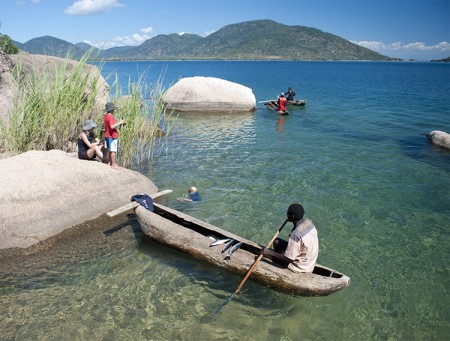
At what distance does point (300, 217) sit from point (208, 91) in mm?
22307

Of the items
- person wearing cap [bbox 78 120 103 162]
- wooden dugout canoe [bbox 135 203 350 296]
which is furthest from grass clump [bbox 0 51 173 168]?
wooden dugout canoe [bbox 135 203 350 296]

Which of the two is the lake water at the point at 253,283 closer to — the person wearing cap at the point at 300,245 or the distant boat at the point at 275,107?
the person wearing cap at the point at 300,245

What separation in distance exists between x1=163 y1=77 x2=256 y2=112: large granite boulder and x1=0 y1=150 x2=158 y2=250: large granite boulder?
1751 centimetres

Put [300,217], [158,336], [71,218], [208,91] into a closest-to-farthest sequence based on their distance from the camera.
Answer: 1. [158,336]
2. [300,217]
3. [71,218]
4. [208,91]

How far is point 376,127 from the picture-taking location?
76.5 ft

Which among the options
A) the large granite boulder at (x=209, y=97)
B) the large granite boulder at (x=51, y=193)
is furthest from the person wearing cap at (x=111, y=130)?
the large granite boulder at (x=209, y=97)

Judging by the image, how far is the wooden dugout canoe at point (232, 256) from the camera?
6195mm

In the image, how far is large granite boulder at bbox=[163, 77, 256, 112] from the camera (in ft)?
88.6

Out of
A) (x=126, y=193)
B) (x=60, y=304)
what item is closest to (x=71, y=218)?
(x=126, y=193)

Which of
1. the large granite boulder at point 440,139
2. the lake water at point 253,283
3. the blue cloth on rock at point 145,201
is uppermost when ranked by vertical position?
the large granite boulder at point 440,139

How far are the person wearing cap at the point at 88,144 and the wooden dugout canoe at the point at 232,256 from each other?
288 cm

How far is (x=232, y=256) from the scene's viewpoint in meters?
7.00

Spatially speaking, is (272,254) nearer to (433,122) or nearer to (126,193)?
(126,193)

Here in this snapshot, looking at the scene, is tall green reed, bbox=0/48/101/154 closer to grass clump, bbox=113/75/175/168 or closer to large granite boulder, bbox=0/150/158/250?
grass clump, bbox=113/75/175/168
